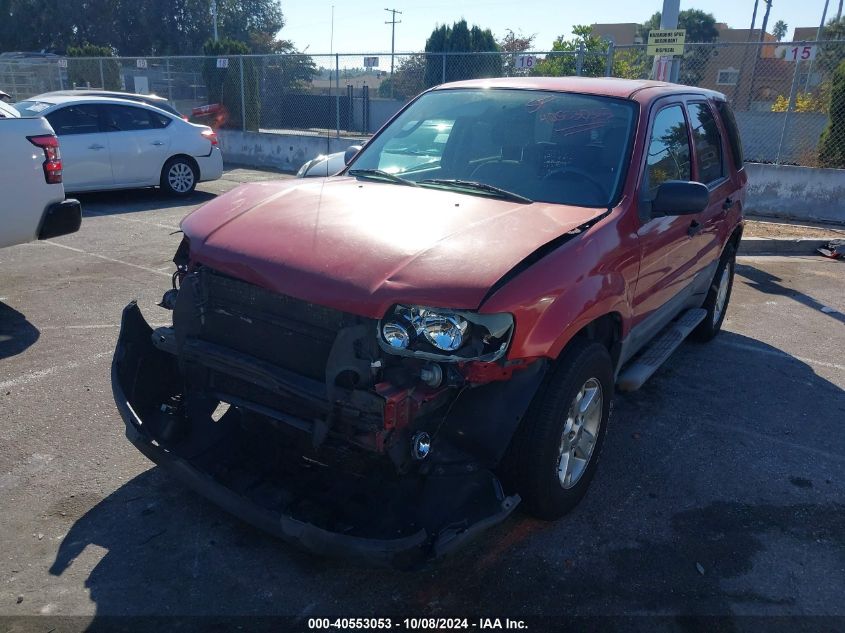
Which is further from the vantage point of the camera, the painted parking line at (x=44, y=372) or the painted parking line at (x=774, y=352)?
the painted parking line at (x=774, y=352)

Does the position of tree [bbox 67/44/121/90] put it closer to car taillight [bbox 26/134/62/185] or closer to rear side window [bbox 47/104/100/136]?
rear side window [bbox 47/104/100/136]

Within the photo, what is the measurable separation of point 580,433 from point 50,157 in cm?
504

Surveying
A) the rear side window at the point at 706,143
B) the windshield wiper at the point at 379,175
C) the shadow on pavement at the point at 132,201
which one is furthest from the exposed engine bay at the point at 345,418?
the shadow on pavement at the point at 132,201

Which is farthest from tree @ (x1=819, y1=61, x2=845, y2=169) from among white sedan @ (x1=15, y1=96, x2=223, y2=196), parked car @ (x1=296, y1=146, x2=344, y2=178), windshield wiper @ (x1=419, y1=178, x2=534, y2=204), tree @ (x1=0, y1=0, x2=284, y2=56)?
tree @ (x1=0, y1=0, x2=284, y2=56)

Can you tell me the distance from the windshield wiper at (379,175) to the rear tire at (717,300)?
3.10 m

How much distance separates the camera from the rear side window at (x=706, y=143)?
503cm

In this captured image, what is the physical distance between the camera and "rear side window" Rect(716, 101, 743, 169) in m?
5.82

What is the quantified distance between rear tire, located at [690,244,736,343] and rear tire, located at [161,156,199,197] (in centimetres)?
896

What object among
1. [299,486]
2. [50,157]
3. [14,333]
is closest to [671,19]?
[50,157]

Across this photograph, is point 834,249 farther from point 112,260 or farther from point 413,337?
point 112,260

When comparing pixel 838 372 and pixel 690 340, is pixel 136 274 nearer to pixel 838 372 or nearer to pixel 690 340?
pixel 690 340

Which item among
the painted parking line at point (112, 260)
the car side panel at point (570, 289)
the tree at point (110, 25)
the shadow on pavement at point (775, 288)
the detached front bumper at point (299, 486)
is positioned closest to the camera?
the detached front bumper at point (299, 486)

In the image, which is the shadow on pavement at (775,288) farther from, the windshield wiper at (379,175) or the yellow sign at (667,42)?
the windshield wiper at (379,175)

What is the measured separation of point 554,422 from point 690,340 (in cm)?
361
